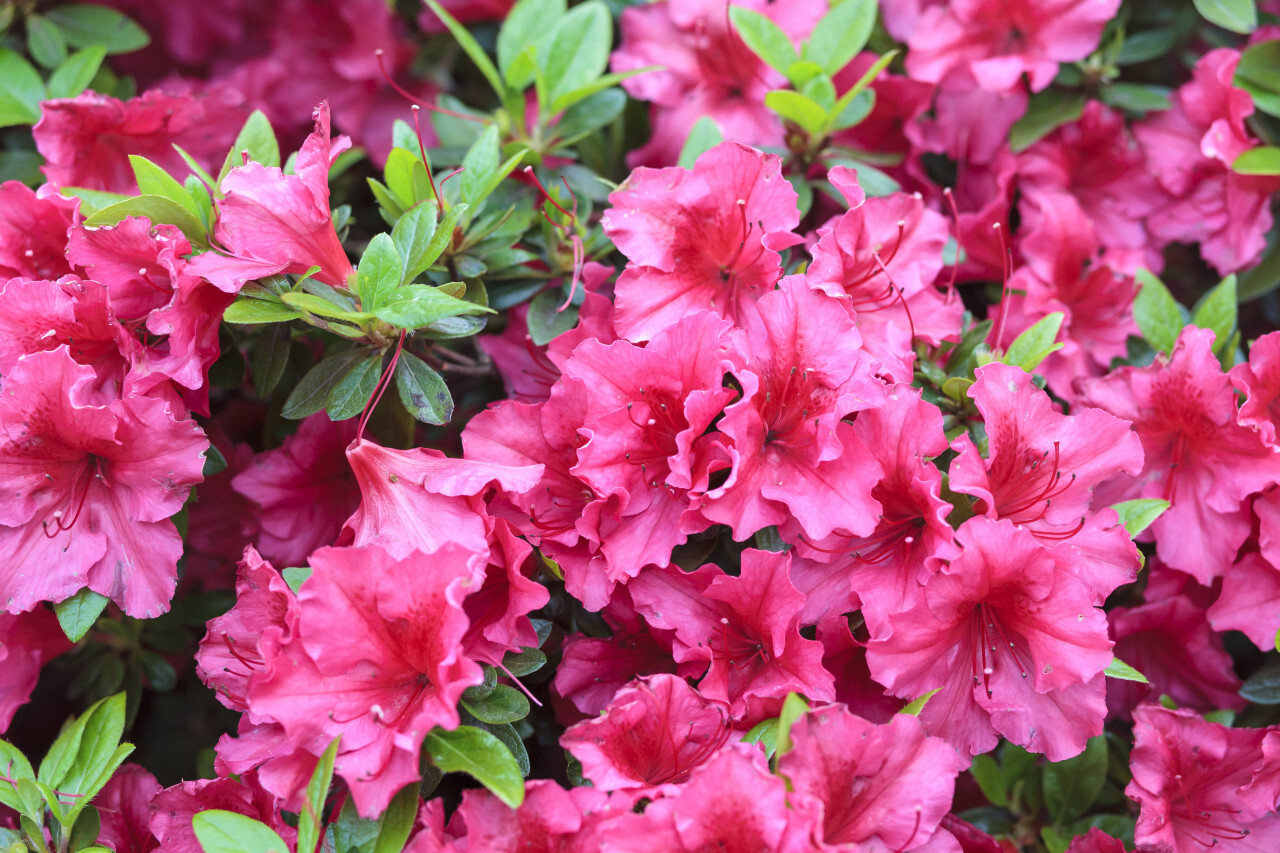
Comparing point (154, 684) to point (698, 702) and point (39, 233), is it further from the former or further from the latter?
point (698, 702)

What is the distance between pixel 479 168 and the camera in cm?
139

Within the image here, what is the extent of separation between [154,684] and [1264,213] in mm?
1873

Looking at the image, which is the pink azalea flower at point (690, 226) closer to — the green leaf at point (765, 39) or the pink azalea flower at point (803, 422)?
the pink azalea flower at point (803, 422)

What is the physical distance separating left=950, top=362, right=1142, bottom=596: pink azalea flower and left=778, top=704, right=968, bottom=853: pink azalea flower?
0.28m

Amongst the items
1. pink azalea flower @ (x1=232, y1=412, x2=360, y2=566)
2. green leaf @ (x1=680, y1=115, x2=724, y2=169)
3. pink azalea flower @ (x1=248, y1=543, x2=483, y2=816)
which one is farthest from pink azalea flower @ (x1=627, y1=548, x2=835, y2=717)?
green leaf @ (x1=680, y1=115, x2=724, y2=169)

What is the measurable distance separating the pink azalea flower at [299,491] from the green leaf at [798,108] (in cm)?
76

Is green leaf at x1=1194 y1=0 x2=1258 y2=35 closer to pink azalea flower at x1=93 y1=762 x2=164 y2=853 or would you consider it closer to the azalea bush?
the azalea bush

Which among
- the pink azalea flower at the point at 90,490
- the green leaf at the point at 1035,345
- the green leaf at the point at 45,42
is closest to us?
the pink azalea flower at the point at 90,490

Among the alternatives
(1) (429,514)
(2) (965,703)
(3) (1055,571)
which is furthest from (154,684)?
(3) (1055,571)

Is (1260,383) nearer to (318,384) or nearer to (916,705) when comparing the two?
(916,705)

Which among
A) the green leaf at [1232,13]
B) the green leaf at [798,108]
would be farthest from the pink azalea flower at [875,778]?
the green leaf at [1232,13]

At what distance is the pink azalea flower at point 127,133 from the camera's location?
4.78ft

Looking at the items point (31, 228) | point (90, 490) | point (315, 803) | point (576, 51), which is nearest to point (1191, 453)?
point (576, 51)

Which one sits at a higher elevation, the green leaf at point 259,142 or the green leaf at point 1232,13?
the green leaf at point 1232,13
